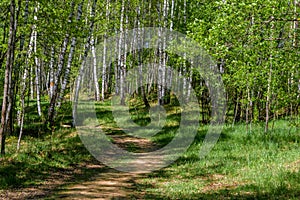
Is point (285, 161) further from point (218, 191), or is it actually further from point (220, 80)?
point (220, 80)

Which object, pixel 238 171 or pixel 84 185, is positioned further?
pixel 238 171

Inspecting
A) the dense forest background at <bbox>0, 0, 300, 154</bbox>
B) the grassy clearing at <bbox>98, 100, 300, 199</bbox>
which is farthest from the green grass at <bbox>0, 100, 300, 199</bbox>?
the dense forest background at <bbox>0, 0, 300, 154</bbox>

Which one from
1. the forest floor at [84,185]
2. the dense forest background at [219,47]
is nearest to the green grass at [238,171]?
the forest floor at [84,185]

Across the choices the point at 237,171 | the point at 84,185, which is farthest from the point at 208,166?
the point at 84,185

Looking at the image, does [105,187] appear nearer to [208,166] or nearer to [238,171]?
[208,166]

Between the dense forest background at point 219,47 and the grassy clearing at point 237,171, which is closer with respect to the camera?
the grassy clearing at point 237,171

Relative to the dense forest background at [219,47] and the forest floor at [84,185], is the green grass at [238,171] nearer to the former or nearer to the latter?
the forest floor at [84,185]

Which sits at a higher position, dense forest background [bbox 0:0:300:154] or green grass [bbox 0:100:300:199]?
dense forest background [bbox 0:0:300:154]

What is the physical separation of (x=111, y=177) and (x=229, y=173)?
3.71 metres

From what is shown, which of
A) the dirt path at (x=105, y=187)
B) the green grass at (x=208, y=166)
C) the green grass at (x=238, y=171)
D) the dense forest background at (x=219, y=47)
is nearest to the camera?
the green grass at (x=238, y=171)

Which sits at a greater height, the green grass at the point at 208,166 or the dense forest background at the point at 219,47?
the dense forest background at the point at 219,47

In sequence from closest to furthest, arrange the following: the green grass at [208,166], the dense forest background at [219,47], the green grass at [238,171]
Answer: the green grass at [238,171], the green grass at [208,166], the dense forest background at [219,47]

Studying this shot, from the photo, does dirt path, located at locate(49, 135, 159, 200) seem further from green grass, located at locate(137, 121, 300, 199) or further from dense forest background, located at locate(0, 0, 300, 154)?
dense forest background, located at locate(0, 0, 300, 154)

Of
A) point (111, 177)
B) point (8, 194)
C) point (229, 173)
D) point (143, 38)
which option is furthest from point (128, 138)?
point (143, 38)
